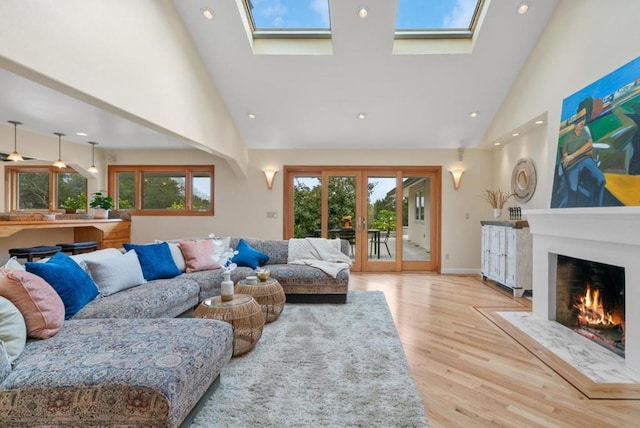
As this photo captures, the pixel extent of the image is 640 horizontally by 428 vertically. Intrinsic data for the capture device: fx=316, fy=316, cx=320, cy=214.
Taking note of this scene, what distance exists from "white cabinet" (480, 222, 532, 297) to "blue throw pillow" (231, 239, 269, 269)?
353 centimetres

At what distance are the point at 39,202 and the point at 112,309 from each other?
598cm

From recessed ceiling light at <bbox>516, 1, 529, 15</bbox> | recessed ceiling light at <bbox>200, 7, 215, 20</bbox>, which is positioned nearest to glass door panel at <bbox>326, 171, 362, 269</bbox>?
recessed ceiling light at <bbox>200, 7, 215, 20</bbox>

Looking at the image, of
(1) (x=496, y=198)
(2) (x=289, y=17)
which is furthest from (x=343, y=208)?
(2) (x=289, y=17)

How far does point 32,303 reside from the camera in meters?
1.87

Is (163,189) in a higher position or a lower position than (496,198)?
higher

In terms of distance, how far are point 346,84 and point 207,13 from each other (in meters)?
2.01

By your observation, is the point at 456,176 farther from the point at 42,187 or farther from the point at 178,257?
the point at 42,187

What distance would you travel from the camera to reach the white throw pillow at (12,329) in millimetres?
1603

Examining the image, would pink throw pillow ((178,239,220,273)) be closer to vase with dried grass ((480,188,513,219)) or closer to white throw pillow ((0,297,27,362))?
white throw pillow ((0,297,27,362))

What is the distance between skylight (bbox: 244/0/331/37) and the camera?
395 centimetres

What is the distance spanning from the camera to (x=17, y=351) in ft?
5.31

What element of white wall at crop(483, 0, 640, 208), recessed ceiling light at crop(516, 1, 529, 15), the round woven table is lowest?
the round woven table

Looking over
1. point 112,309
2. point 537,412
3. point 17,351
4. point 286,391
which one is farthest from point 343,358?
point 17,351

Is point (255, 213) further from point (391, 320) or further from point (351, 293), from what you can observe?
point (391, 320)
